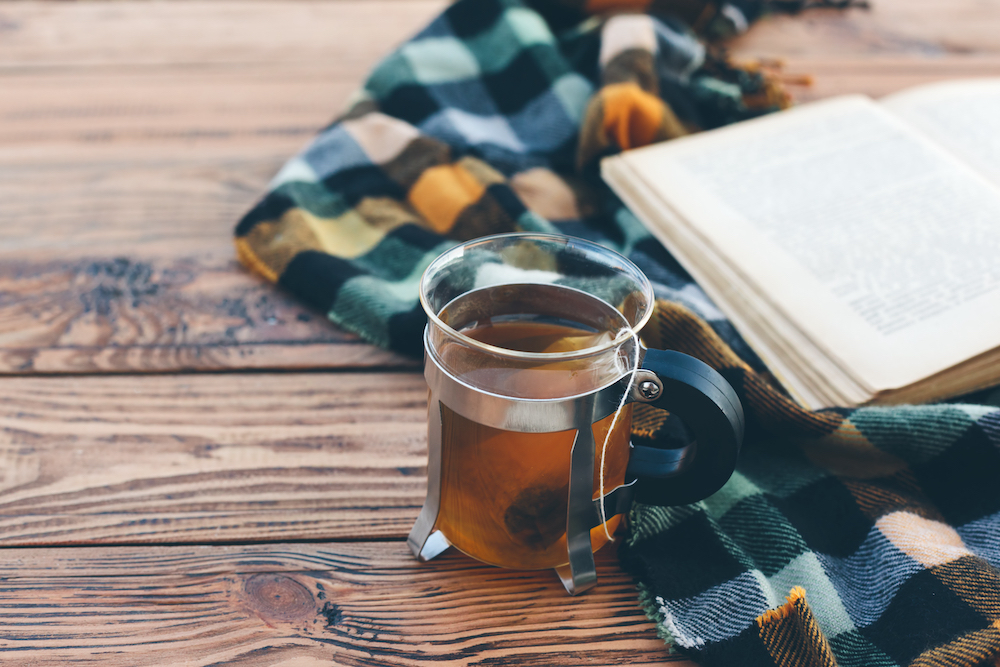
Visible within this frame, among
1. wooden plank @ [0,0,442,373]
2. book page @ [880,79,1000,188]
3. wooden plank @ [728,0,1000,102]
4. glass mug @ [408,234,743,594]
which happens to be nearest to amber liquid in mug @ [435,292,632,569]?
glass mug @ [408,234,743,594]

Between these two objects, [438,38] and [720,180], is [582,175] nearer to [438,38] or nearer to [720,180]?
[720,180]

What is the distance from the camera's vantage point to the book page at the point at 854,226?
505 mm

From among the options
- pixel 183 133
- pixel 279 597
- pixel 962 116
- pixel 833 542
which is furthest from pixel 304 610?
pixel 962 116

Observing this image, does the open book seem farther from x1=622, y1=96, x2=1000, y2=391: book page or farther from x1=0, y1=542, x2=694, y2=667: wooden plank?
x1=0, y1=542, x2=694, y2=667: wooden plank

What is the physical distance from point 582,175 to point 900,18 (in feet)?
2.30

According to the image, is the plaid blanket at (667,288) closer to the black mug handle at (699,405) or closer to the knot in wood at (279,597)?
the black mug handle at (699,405)

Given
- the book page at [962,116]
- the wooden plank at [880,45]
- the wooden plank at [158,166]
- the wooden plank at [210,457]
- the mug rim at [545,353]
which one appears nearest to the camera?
the mug rim at [545,353]

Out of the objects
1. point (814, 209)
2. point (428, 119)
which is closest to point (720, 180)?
point (814, 209)

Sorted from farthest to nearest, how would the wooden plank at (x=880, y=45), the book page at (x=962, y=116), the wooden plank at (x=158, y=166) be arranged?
1. the wooden plank at (x=880, y=45)
2. the book page at (x=962, y=116)
3. the wooden plank at (x=158, y=166)

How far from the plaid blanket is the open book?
0.03 meters

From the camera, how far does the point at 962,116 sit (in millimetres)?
739

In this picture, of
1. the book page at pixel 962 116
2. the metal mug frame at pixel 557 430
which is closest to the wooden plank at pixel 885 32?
the book page at pixel 962 116

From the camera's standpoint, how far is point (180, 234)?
68 centimetres

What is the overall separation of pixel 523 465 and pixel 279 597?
0.15 meters
